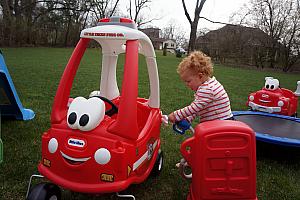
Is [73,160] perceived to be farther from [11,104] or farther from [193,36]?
[193,36]

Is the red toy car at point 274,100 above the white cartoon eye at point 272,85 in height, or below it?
below

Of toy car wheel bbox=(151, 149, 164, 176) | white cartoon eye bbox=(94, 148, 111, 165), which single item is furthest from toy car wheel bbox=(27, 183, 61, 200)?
toy car wheel bbox=(151, 149, 164, 176)

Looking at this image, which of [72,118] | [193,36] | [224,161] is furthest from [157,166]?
[193,36]

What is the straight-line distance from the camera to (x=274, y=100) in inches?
168

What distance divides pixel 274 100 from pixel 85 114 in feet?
11.2

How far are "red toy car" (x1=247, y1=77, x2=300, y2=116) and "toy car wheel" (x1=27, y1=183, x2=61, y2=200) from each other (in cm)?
344

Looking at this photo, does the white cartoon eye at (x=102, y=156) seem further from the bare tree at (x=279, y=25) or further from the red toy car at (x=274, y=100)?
the bare tree at (x=279, y=25)

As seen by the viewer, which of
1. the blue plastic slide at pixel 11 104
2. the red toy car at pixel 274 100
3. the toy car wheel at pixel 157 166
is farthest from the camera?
the red toy car at pixel 274 100

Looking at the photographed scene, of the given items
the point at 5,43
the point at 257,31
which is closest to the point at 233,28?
the point at 257,31

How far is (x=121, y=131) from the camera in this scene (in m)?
1.63

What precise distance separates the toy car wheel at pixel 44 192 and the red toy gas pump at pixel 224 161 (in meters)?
0.80

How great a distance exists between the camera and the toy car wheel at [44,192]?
154cm

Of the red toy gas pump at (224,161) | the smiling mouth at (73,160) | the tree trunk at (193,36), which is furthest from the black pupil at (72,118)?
the tree trunk at (193,36)

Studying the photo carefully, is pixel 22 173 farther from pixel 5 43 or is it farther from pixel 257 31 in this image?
pixel 257 31
